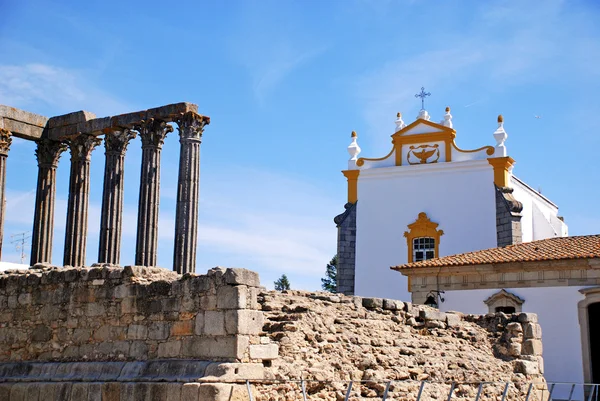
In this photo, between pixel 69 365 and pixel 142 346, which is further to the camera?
pixel 69 365

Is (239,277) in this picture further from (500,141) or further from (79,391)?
(500,141)

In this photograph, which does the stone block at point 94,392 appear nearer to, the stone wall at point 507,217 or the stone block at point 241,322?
the stone block at point 241,322

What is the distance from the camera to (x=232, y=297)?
405 inches

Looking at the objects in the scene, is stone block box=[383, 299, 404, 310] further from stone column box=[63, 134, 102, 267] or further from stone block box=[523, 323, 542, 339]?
stone column box=[63, 134, 102, 267]

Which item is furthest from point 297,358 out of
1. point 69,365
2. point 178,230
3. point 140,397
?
point 178,230

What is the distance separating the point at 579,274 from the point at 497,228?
7839mm

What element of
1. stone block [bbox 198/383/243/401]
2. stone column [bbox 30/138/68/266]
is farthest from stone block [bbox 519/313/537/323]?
stone column [bbox 30/138/68/266]

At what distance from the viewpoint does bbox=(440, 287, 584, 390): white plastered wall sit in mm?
19578

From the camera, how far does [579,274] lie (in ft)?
65.4

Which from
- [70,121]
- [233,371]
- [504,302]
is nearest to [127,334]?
[233,371]

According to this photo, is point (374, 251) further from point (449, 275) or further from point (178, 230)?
point (178, 230)

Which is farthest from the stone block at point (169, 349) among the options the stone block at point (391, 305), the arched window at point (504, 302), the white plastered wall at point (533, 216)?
the white plastered wall at point (533, 216)

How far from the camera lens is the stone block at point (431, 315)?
13930 millimetres

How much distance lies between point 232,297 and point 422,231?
19217 millimetres
